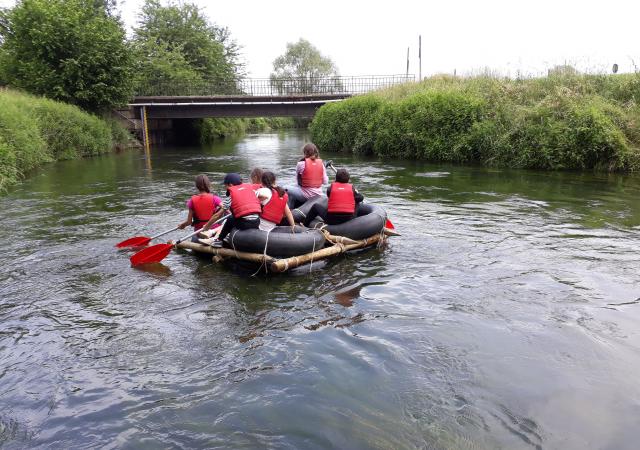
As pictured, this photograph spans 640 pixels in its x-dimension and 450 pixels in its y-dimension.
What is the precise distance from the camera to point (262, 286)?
6.27 metres

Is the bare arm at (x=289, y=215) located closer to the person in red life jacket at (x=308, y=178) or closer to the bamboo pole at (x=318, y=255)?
the bamboo pole at (x=318, y=255)

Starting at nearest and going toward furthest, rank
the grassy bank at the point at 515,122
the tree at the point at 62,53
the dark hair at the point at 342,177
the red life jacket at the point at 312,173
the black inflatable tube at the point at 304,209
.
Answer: the dark hair at the point at 342,177, the black inflatable tube at the point at 304,209, the red life jacket at the point at 312,173, the grassy bank at the point at 515,122, the tree at the point at 62,53

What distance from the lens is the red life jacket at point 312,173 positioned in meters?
8.14

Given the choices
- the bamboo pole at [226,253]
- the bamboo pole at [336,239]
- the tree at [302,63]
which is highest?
the tree at [302,63]

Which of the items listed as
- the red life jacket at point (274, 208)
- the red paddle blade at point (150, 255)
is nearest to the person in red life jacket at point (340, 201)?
the red life jacket at point (274, 208)

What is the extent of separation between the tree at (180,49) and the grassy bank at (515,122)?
18194mm

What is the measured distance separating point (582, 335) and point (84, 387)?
454 centimetres

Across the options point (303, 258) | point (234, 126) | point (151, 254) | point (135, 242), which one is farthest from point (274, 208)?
point (234, 126)

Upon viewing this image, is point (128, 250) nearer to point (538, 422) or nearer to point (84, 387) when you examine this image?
point (84, 387)

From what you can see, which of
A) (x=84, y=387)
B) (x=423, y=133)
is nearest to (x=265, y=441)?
(x=84, y=387)

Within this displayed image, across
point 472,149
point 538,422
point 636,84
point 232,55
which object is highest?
point 232,55

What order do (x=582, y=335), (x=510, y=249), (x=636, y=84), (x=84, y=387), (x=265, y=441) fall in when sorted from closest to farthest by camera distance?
(x=265, y=441) → (x=84, y=387) → (x=582, y=335) → (x=510, y=249) → (x=636, y=84)

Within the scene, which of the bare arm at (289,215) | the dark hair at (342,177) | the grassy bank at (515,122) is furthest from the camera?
the grassy bank at (515,122)

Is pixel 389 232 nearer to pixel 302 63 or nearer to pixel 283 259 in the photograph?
pixel 283 259
